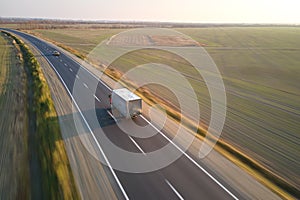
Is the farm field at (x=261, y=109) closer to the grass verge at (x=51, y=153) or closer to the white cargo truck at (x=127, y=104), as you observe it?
the white cargo truck at (x=127, y=104)

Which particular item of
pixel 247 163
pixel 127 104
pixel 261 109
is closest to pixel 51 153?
pixel 127 104

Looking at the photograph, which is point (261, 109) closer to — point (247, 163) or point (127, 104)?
point (247, 163)

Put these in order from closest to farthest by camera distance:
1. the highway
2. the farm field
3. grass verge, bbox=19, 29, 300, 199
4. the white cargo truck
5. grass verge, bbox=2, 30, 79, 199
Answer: grass verge, bbox=2, 30, 79, 199 < the highway < grass verge, bbox=19, 29, 300, 199 < the farm field < the white cargo truck

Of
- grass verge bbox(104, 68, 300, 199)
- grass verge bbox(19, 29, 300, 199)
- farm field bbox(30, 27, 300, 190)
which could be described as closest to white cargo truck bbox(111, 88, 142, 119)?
grass verge bbox(104, 68, 300, 199)

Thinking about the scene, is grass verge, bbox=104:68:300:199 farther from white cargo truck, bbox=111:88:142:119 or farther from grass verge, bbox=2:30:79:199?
grass verge, bbox=2:30:79:199

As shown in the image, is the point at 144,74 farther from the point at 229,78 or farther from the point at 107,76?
the point at 229,78

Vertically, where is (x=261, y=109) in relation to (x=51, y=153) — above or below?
above

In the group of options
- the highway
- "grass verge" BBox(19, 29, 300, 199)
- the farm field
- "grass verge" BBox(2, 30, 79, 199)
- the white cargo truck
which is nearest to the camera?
"grass verge" BBox(2, 30, 79, 199)

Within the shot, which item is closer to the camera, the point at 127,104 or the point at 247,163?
the point at 247,163
